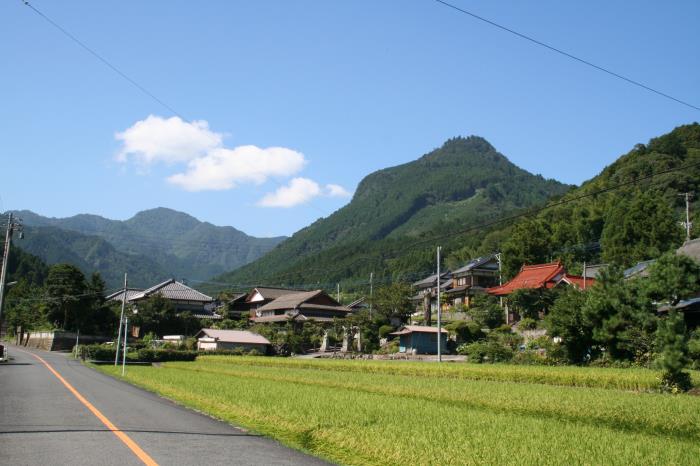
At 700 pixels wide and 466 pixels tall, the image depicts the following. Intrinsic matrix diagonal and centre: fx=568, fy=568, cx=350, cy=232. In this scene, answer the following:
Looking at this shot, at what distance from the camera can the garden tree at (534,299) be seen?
4734 centimetres

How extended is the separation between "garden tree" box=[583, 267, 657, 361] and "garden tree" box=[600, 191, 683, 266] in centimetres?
2702

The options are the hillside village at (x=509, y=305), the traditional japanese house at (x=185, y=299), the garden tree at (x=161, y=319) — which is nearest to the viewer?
the hillside village at (x=509, y=305)

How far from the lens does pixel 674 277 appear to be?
24.9 m

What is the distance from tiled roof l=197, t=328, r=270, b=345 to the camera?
6088cm

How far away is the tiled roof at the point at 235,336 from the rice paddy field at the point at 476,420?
3674 cm

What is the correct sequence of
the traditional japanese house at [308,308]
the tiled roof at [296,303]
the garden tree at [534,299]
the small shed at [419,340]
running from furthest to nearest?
the tiled roof at [296,303], the traditional japanese house at [308,308], the small shed at [419,340], the garden tree at [534,299]

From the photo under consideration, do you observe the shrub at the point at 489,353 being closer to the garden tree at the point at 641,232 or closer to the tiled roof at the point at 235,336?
the garden tree at the point at 641,232

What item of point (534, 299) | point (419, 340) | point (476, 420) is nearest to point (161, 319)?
point (419, 340)

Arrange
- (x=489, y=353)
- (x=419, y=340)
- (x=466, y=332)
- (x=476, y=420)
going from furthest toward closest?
1. (x=466, y=332)
2. (x=419, y=340)
3. (x=489, y=353)
4. (x=476, y=420)

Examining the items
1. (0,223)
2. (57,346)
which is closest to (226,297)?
(57,346)

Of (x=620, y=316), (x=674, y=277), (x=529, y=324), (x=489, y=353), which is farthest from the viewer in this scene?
(x=529, y=324)

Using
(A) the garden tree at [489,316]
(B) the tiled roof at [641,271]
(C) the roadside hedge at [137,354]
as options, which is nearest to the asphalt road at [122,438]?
(B) the tiled roof at [641,271]

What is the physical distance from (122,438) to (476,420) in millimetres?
7471

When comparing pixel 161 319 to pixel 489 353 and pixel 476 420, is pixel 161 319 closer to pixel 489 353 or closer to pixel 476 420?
pixel 489 353
